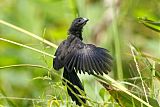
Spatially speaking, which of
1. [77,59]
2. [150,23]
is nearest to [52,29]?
[150,23]

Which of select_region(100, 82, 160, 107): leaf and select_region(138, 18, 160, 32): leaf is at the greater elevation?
select_region(138, 18, 160, 32): leaf

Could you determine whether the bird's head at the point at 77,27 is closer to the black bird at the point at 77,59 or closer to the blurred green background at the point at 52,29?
the black bird at the point at 77,59

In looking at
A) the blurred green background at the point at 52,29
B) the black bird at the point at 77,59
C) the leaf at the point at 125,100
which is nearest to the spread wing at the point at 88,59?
the black bird at the point at 77,59

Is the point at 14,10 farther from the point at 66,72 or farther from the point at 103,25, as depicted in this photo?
the point at 66,72

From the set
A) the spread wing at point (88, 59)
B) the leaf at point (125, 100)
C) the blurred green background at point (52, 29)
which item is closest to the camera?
the spread wing at point (88, 59)

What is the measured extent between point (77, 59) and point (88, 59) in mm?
29

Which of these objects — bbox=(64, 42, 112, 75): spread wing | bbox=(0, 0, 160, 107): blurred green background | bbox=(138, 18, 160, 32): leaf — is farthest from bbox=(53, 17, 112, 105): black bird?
bbox=(0, 0, 160, 107): blurred green background

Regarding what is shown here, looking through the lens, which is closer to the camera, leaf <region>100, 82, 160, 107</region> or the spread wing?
the spread wing

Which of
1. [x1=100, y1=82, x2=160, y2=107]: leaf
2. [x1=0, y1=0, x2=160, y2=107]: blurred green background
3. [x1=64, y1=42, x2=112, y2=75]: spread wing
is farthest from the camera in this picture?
[x1=0, y1=0, x2=160, y2=107]: blurred green background

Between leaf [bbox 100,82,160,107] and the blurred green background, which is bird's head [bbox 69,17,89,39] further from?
the blurred green background

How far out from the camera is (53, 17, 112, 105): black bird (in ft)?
5.48

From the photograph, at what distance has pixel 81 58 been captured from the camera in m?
1.71

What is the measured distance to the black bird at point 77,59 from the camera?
1669 mm

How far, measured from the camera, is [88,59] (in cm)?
171
